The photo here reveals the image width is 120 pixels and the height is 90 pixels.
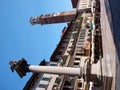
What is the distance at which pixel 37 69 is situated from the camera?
93.8ft

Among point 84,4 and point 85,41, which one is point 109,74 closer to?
point 85,41

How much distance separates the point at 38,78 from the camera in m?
46.0

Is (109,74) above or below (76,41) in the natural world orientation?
above

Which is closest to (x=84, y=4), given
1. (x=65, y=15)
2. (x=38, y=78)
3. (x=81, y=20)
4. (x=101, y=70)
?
(x=65, y=15)

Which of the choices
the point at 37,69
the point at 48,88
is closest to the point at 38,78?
the point at 48,88

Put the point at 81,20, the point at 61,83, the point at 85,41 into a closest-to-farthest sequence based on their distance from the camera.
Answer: the point at 61,83 < the point at 85,41 < the point at 81,20

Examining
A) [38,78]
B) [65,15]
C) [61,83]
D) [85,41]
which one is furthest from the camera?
[65,15]

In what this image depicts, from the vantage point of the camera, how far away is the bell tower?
80963 mm

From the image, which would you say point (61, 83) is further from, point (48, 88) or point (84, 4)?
A: point (84, 4)

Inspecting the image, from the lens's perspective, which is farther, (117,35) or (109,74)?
(109,74)

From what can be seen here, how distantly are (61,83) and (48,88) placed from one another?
9.05 ft

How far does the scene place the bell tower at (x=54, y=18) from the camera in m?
81.0

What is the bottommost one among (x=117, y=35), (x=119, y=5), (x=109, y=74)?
(x=109, y=74)

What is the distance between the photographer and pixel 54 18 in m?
85.7
